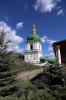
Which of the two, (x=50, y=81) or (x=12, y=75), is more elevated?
(x=12, y=75)

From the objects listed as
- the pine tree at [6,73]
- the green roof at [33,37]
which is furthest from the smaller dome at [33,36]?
the pine tree at [6,73]

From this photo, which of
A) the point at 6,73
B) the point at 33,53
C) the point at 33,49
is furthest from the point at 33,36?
the point at 6,73

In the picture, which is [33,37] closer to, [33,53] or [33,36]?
[33,36]

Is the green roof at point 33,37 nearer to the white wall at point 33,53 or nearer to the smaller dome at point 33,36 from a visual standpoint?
the smaller dome at point 33,36

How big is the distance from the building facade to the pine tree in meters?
28.7

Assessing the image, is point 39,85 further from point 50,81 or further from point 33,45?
point 33,45

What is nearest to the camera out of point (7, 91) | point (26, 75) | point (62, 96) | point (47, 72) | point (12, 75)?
point (62, 96)

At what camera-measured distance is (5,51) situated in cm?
999

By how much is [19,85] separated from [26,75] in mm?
7442

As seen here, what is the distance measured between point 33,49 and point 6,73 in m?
29.9

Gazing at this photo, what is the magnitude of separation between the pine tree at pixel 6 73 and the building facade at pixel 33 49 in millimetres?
28664

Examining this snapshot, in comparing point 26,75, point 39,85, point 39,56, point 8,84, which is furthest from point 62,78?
point 39,56

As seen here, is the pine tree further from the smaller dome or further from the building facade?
the smaller dome

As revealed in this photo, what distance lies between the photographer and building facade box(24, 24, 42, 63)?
38656 mm
